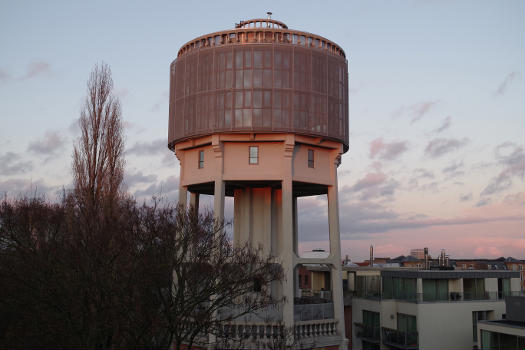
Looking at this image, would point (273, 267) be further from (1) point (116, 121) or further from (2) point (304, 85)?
(1) point (116, 121)

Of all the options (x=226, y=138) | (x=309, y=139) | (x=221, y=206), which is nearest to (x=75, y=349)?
(x=221, y=206)

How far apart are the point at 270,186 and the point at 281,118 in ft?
18.3

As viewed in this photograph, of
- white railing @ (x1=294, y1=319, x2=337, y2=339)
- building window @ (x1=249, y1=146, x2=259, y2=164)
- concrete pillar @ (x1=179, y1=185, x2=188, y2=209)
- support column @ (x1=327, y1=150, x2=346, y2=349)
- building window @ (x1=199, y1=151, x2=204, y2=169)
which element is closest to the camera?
white railing @ (x1=294, y1=319, x2=337, y2=339)

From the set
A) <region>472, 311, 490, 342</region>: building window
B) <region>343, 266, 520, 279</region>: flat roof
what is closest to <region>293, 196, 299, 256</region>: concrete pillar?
<region>343, 266, 520, 279</region>: flat roof

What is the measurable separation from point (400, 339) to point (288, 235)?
14359mm

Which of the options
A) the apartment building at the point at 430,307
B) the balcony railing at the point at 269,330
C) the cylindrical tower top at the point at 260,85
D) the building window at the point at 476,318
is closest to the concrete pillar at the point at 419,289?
the apartment building at the point at 430,307

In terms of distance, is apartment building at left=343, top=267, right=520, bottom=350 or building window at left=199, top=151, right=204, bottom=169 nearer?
building window at left=199, top=151, right=204, bottom=169

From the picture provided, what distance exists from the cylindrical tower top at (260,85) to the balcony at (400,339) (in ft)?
47.7

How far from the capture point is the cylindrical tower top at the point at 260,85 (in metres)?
27.5

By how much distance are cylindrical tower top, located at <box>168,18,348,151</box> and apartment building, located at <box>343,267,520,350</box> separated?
13243mm

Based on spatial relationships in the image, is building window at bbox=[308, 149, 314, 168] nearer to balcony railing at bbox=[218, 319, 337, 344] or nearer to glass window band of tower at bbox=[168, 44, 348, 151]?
glass window band of tower at bbox=[168, 44, 348, 151]

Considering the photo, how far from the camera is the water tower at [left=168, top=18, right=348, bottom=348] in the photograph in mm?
27391

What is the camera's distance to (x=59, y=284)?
18.2 m

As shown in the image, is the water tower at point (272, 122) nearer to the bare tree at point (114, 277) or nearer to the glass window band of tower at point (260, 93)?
the glass window band of tower at point (260, 93)
